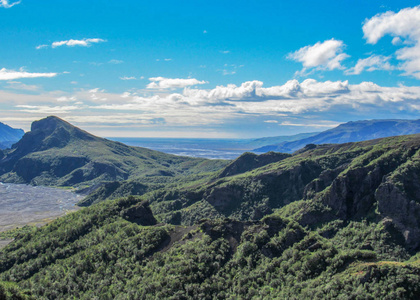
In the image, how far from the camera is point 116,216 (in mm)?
152750

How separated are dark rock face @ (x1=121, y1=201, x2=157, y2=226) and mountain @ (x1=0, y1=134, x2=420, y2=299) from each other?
0.55 meters

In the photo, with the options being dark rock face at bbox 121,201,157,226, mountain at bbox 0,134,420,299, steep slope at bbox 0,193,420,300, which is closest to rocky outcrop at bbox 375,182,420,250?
mountain at bbox 0,134,420,299

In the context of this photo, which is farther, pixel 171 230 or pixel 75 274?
pixel 171 230

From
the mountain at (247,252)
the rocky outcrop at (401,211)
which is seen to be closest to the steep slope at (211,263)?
the mountain at (247,252)

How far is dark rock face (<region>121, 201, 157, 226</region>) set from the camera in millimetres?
150000

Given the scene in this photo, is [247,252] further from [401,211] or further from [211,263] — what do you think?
[401,211]

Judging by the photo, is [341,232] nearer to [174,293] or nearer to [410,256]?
[410,256]

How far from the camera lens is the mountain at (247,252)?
258 ft

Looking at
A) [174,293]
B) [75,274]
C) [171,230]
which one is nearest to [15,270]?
[75,274]

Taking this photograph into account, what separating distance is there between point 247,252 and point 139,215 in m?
68.2

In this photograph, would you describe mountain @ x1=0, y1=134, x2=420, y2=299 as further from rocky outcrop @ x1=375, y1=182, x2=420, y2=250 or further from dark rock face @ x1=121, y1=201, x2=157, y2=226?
dark rock face @ x1=121, y1=201, x2=157, y2=226

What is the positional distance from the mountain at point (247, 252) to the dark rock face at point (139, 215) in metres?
0.55

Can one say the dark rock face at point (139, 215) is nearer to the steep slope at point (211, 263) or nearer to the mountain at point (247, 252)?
the mountain at point (247, 252)

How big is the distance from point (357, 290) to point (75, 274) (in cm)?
8535
